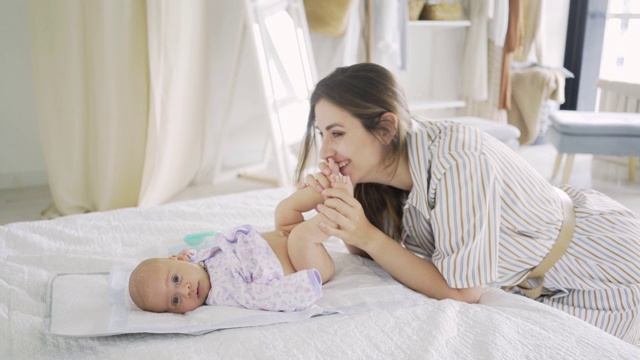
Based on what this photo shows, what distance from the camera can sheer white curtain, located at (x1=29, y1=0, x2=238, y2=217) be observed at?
96.6 inches

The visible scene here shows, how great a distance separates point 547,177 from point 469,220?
8.67ft

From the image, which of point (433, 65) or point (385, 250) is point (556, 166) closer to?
point (433, 65)

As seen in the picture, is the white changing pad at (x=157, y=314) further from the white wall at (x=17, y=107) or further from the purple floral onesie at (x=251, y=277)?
the white wall at (x=17, y=107)

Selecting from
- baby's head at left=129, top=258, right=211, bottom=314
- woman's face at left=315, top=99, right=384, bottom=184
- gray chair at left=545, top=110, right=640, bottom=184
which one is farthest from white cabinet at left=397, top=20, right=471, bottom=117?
baby's head at left=129, top=258, right=211, bottom=314

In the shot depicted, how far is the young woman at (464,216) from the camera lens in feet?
3.81

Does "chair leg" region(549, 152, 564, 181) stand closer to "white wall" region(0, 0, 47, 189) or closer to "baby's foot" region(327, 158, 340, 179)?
"baby's foot" region(327, 158, 340, 179)

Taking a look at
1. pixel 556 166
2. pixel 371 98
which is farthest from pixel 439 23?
pixel 371 98

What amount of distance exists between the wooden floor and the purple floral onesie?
173 centimetres

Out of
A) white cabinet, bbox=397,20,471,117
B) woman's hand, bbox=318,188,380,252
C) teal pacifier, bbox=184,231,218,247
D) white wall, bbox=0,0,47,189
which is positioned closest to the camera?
woman's hand, bbox=318,188,380,252

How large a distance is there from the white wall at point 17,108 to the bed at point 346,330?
1920 millimetres

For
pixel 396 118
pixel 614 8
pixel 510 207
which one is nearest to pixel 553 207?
pixel 510 207

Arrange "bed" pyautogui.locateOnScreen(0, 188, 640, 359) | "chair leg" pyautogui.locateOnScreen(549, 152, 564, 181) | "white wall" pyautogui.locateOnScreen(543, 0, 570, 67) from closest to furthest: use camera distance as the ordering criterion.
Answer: "bed" pyautogui.locateOnScreen(0, 188, 640, 359), "chair leg" pyautogui.locateOnScreen(549, 152, 564, 181), "white wall" pyautogui.locateOnScreen(543, 0, 570, 67)

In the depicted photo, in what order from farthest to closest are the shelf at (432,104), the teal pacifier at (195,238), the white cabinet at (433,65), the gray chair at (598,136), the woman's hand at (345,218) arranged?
1. the white cabinet at (433,65)
2. the shelf at (432,104)
3. the gray chair at (598,136)
4. the teal pacifier at (195,238)
5. the woman's hand at (345,218)

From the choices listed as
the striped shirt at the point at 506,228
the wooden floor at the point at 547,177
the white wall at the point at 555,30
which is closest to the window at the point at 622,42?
the white wall at the point at 555,30
